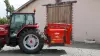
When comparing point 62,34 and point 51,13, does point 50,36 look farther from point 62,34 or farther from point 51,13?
point 51,13

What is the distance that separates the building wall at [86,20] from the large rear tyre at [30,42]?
6.29m

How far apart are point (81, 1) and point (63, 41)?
6692 millimetres

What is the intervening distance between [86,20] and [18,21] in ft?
21.1

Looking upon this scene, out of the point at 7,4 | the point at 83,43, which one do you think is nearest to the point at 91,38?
the point at 83,43

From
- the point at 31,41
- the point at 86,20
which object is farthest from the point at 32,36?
the point at 86,20

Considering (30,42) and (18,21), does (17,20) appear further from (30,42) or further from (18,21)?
(30,42)

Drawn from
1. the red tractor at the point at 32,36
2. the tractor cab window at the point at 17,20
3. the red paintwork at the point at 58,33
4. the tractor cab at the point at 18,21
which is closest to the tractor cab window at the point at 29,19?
the tractor cab at the point at 18,21

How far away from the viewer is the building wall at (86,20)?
62.1 feet

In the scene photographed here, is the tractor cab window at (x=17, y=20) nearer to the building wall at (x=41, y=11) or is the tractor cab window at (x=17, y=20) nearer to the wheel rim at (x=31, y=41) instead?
the wheel rim at (x=31, y=41)

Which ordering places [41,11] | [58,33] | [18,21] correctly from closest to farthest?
[58,33] → [18,21] → [41,11]

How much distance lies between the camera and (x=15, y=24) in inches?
560

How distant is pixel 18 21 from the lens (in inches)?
563

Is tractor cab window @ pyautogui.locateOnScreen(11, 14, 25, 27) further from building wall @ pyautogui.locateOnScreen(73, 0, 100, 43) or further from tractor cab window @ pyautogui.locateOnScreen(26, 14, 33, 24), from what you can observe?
building wall @ pyautogui.locateOnScreen(73, 0, 100, 43)

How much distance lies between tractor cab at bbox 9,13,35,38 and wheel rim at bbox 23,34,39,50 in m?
0.69
